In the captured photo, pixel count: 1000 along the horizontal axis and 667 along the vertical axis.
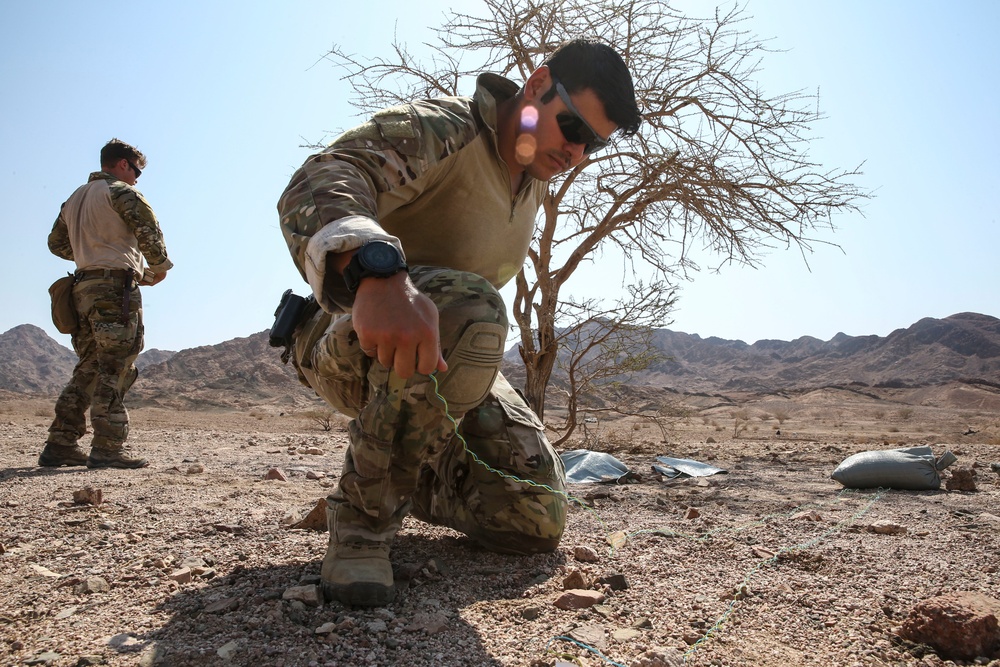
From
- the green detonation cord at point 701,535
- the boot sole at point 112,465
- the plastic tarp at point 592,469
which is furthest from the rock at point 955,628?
the boot sole at point 112,465

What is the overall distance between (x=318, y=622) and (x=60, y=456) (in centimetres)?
325

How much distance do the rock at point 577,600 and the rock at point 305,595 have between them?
53 centimetres

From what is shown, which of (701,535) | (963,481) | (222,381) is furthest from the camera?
(222,381)

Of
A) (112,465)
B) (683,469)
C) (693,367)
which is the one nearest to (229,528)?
(112,465)

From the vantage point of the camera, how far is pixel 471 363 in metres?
1.58

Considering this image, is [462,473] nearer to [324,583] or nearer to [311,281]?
[324,583]

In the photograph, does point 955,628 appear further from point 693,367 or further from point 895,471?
point 693,367

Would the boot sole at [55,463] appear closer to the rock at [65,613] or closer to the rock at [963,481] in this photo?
the rock at [65,613]

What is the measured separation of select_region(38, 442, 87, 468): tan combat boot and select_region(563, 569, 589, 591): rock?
133 inches

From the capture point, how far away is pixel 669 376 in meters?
45.4

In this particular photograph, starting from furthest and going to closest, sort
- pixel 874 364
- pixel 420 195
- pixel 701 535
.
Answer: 1. pixel 874 364
2. pixel 701 535
3. pixel 420 195

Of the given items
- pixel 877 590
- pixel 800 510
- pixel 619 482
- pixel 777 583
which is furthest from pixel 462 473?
pixel 619 482

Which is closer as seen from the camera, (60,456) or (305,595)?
(305,595)

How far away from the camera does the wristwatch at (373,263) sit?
1.18 m
